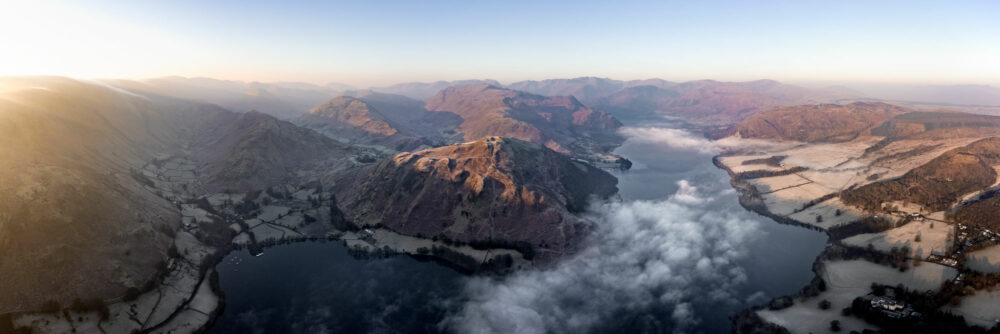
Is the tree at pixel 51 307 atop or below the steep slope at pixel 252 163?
below

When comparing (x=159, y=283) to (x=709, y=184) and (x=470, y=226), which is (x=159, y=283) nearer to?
(x=470, y=226)

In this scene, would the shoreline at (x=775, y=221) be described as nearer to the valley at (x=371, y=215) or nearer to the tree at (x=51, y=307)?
the valley at (x=371, y=215)

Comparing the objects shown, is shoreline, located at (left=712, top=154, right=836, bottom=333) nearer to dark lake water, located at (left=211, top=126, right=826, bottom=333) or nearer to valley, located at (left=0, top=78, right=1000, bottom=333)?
valley, located at (left=0, top=78, right=1000, bottom=333)

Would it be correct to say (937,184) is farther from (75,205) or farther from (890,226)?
(75,205)

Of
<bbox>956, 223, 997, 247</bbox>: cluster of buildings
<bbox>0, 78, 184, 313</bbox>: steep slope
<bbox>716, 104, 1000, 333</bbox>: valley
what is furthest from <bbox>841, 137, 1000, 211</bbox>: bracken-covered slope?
<bbox>0, 78, 184, 313</bbox>: steep slope

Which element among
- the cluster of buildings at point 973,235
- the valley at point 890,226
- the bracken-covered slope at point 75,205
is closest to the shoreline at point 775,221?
the valley at point 890,226
